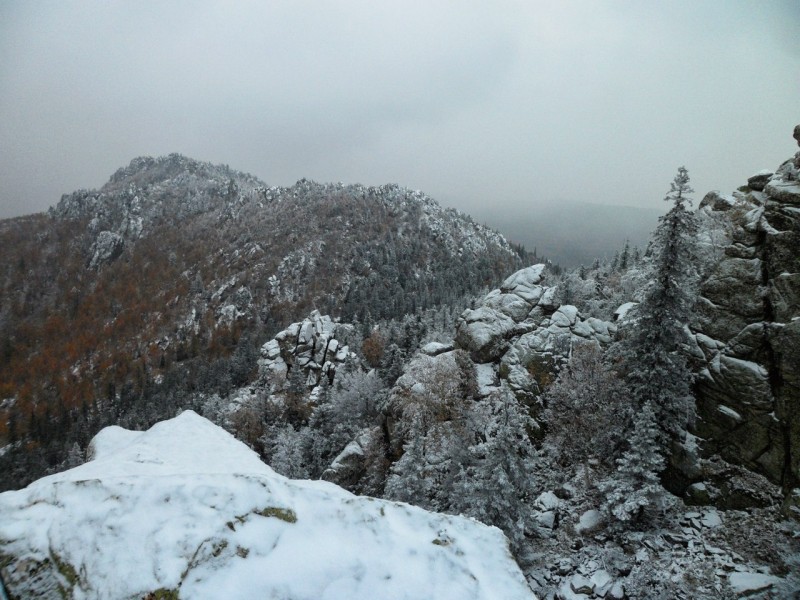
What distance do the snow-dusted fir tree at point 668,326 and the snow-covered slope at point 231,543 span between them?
51.2 ft

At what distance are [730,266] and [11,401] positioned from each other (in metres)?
244

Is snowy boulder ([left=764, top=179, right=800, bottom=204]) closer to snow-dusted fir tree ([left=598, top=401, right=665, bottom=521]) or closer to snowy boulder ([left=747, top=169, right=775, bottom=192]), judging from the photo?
snowy boulder ([left=747, top=169, right=775, bottom=192])

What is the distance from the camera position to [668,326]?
59.4 feet

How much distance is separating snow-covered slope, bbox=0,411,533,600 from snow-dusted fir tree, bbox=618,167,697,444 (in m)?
15.6

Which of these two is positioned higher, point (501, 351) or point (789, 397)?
point (789, 397)

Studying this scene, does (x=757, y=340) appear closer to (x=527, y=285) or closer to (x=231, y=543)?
(x=527, y=285)

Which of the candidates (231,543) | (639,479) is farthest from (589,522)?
(231,543)

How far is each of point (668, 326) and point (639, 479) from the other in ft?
24.8

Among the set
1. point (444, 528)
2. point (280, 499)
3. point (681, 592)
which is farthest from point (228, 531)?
point (681, 592)

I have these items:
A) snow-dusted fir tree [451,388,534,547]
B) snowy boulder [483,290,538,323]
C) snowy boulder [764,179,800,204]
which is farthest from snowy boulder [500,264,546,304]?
snowy boulder [764,179,800,204]

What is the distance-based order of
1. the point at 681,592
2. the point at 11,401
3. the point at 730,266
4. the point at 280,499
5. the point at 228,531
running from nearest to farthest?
the point at 228,531, the point at 280,499, the point at 681,592, the point at 730,266, the point at 11,401

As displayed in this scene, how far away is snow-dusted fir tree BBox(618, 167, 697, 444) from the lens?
17.5 m

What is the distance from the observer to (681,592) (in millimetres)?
14453

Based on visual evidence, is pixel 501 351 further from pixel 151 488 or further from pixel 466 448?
pixel 151 488
